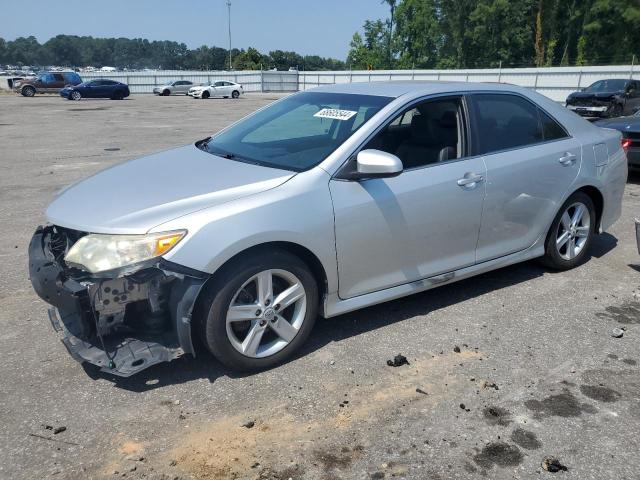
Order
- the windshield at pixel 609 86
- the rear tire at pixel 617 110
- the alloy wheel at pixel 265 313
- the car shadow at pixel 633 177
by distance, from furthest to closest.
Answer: the windshield at pixel 609 86
the rear tire at pixel 617 110
the car shadow at pixel 633 177
the alloy wheel at pixel 265 313

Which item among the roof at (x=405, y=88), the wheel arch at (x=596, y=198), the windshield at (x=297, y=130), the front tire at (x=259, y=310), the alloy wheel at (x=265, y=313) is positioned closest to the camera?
the front tire at (x=259, y=310)

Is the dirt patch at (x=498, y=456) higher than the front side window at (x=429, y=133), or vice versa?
the front side window at (x=429, y=133)

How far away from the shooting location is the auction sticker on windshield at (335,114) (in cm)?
403

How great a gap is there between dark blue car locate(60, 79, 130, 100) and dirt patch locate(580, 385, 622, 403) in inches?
1468

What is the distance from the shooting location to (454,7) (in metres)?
62.4

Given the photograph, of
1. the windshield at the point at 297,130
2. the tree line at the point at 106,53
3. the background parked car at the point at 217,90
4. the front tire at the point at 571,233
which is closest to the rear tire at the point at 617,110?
the front tire at the point at 571,233

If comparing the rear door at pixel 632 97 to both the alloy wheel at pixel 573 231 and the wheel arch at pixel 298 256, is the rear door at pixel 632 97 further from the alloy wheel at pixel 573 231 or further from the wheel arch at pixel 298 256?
the wheel arch at pixel 298 256

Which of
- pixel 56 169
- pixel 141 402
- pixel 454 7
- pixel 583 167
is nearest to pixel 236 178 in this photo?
pixel 141 402

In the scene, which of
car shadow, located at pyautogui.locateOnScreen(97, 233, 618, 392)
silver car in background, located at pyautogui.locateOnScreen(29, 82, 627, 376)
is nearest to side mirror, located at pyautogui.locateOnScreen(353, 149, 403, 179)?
silver car in background, located at pyautogui.locateOnScreen(29, 82, 627, 376)

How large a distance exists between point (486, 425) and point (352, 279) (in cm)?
121

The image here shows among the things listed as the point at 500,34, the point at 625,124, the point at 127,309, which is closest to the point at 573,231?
the point at 127,309

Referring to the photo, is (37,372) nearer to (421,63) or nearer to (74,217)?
(74,217)

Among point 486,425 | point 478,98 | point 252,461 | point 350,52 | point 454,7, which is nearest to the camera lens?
point 252,461

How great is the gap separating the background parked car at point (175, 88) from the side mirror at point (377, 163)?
43928mm
